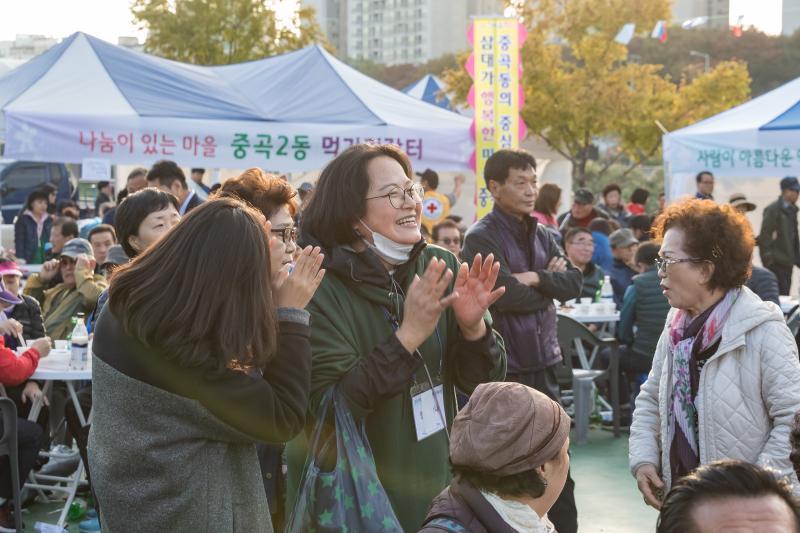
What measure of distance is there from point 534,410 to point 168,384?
86cm

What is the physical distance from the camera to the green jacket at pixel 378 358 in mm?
3049

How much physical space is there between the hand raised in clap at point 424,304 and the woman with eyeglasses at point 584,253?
614 cm

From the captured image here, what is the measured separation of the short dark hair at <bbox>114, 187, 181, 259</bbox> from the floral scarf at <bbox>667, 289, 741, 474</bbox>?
2.25 meters

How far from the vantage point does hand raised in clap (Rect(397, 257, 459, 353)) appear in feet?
9.52

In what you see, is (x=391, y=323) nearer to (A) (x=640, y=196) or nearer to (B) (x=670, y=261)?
(B) (x=670, y=261)

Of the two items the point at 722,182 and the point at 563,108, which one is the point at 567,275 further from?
the point at 563,108

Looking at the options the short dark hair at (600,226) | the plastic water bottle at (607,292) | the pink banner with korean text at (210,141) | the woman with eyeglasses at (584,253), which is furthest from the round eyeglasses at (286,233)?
the short dark hair at (600,226)

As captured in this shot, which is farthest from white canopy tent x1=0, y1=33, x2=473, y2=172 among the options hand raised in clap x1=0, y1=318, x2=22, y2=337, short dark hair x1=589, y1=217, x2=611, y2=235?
hand raised in clap x1=0, y1=318, x2=22, y2=337

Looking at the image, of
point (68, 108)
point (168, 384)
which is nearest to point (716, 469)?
point (168, 384)

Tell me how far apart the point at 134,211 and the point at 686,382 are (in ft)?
7.74

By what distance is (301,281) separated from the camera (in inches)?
110

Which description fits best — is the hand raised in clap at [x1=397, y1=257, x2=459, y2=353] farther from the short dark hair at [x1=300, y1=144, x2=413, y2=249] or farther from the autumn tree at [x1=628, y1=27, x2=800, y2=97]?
the autumn tree at [x1=628, y1=27, x2=800, y2=97]

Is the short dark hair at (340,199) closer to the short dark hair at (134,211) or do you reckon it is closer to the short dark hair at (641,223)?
the short dark hair at (134,211)

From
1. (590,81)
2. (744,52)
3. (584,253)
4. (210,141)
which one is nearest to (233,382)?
(584,253)
